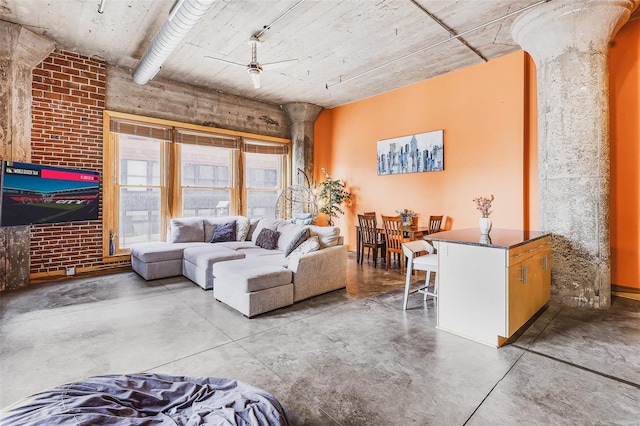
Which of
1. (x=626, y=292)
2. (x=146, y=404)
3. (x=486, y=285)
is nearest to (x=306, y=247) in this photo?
(x=486, y=285)

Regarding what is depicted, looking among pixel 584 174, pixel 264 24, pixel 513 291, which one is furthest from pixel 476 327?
pixel 264 24

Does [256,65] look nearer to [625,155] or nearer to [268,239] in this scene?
[268,239]

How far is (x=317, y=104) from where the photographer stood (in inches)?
300

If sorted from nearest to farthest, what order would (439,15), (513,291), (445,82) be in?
(513,291), (439,15), (445,82)

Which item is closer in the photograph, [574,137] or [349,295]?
[574,137]

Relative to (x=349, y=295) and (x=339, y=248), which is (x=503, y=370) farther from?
(x=339, y=248)

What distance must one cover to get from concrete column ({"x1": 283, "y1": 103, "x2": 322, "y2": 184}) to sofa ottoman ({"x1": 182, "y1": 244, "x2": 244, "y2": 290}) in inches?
132

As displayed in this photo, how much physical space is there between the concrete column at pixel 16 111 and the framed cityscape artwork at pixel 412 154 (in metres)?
5.86

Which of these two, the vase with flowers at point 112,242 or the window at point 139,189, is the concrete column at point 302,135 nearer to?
the window at point 139,189

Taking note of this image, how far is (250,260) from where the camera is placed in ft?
13.4

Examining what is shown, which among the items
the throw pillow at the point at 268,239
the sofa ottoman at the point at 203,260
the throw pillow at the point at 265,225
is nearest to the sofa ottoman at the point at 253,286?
the sofa ottoman at the point at 203,260

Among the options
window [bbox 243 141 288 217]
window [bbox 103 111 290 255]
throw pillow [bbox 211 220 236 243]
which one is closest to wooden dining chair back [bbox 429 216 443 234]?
throw pillow [bbox 211 220 236 243]

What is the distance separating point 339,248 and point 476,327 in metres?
1.99

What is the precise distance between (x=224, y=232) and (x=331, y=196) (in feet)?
8.80
